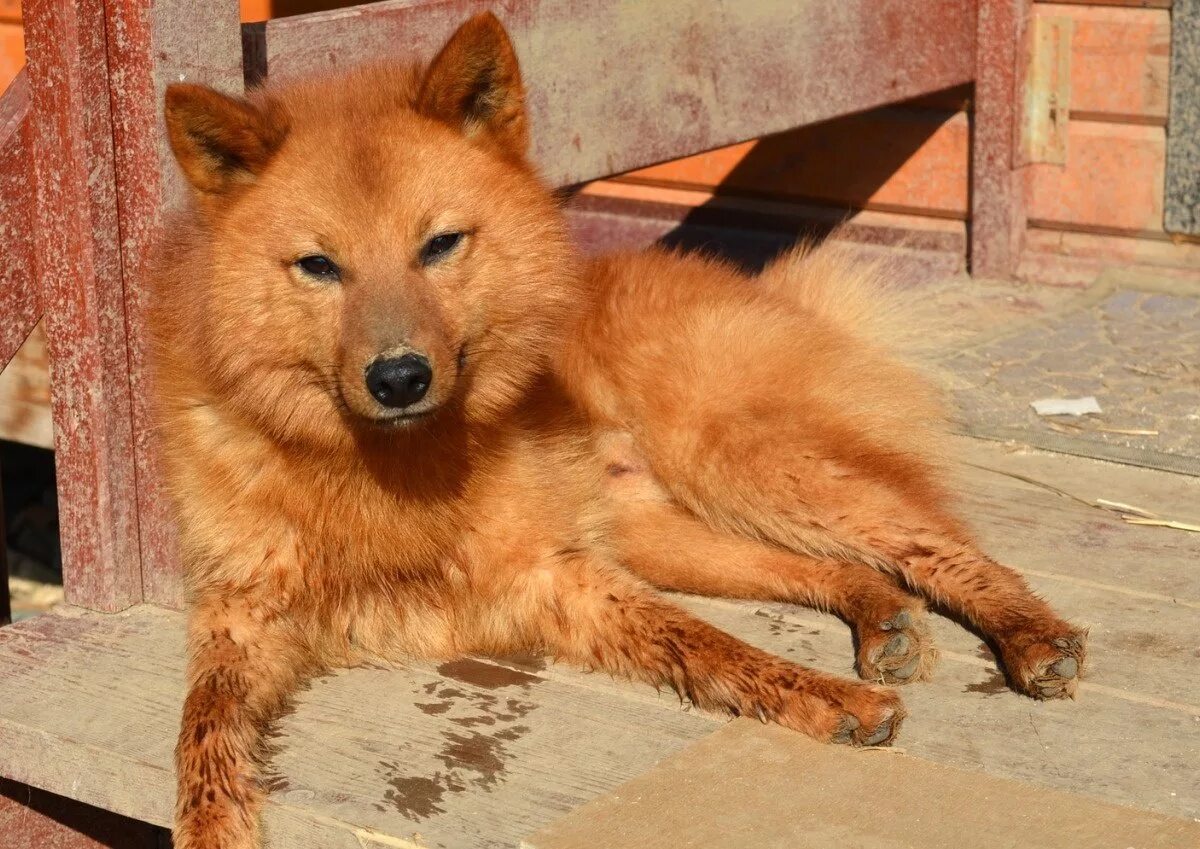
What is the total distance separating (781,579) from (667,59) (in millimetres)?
1584

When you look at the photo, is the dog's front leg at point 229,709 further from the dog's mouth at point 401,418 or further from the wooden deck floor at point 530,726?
the dog's mouth at point 401,418

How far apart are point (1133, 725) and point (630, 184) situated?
4.16 meters

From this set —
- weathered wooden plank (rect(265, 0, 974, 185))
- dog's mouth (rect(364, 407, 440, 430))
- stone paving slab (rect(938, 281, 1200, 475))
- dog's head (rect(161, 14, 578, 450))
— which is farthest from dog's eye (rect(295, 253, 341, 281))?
stone paving slab (rect(938, 281, 1200, 475))

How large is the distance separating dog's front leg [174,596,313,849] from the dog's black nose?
55 cm

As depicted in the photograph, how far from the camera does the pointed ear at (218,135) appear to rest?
271 cm

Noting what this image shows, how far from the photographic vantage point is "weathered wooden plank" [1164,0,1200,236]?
16.7 ft

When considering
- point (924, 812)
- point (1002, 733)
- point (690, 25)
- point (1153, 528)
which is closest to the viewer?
point (924, 812)

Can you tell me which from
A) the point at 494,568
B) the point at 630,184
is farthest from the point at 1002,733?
the point at 630,184

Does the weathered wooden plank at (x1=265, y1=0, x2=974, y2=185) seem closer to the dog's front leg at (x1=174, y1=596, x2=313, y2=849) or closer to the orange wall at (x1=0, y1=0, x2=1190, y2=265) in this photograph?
the orange wall at (x1=0, y1=0, x2=1190, y2=265)

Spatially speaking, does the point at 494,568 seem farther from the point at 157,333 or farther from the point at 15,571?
the point at 15,571

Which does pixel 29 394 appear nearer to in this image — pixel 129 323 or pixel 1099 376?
pixel 129 323

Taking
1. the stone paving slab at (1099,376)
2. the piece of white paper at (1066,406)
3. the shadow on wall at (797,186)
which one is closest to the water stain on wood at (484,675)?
the stone paving slab at (1099,376)

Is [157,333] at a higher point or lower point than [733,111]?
lower

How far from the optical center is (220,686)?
281 cm
